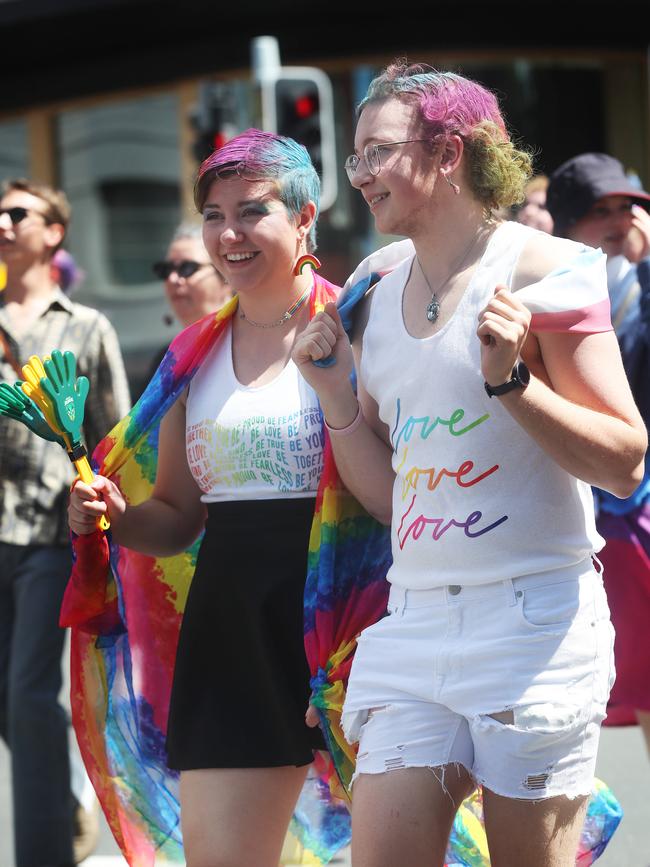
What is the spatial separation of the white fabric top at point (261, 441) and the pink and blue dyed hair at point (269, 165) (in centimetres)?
42

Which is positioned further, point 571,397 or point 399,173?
point 399,173

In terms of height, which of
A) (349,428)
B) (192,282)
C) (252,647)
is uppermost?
(192,282)

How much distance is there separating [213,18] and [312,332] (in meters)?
18.3

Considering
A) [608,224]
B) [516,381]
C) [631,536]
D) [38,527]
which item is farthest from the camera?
[38,527]

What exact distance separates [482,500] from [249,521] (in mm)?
817

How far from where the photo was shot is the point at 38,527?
4.74 meters

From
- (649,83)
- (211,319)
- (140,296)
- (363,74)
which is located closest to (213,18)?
(363,74)

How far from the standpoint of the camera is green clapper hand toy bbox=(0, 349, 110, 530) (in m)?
3.35

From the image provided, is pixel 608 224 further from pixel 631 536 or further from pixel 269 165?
pixel 269 165

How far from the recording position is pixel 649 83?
1972 cm

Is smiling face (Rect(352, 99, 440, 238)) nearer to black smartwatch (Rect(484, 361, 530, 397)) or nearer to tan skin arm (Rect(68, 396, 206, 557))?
black smartwatch (Rect(484, 361, 530, 397))

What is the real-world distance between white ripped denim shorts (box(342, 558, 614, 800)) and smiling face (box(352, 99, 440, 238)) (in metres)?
0.73

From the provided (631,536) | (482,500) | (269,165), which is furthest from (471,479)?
(631,536)

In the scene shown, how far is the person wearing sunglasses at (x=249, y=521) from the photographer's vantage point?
127 inches
